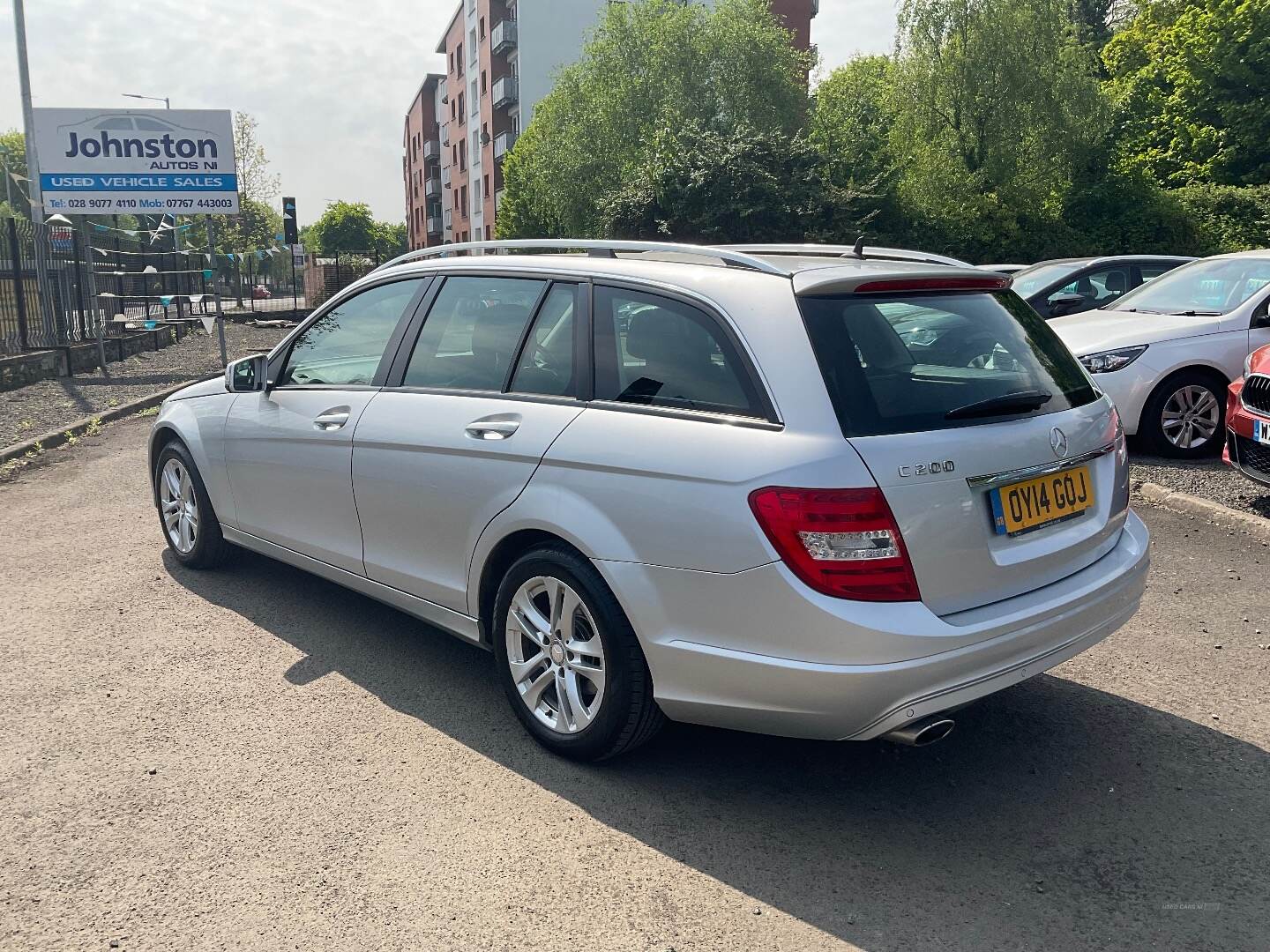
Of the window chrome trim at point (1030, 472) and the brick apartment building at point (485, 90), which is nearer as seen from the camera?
the window chrome trim at point (1030, 472)

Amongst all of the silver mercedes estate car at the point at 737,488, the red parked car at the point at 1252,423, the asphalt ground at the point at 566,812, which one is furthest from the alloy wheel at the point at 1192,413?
the silver mercedes estate car at the point at 737,488

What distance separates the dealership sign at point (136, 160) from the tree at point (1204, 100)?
97.8 ft

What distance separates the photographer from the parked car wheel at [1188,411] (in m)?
8.09

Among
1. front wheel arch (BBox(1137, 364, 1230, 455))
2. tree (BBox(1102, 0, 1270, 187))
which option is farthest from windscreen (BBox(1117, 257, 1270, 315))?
tree (BBox(1102, 0, 1270, 187))

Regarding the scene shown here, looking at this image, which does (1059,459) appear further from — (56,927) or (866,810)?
(56,927)

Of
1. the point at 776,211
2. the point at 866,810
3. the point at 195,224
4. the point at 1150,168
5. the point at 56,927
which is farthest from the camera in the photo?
the point at 195,224

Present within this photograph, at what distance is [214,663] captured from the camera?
446cm

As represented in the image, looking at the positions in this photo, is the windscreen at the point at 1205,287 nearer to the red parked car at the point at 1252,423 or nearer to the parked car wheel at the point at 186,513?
the red parked car at the point at 1252,423

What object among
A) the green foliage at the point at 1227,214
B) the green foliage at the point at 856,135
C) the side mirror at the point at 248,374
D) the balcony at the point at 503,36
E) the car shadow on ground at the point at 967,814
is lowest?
the car shadow on ground at the point at 967,814

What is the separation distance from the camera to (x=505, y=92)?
182 feet

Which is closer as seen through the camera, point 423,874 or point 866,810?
point 423,874

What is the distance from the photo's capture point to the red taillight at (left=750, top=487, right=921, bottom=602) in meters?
2.83

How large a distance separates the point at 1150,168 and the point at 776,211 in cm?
1646

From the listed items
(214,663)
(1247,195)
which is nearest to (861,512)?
(214,663)
